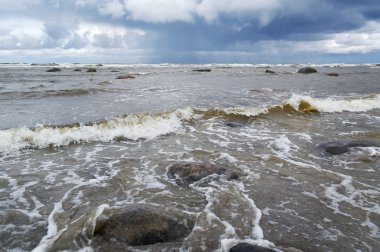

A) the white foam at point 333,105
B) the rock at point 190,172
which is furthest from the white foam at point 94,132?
the white foam at point 333,105

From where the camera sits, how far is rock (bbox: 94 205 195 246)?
451 cm

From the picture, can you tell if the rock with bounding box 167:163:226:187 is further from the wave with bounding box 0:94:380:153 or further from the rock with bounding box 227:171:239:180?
the wave with bounding box 0:94:380:153

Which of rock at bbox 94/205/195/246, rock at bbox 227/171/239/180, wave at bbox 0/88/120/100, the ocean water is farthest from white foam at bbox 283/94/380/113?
rock at bbox 94/205/195/246

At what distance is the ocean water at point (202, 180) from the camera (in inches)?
189

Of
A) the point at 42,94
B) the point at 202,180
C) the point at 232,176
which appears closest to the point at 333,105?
the point at 232,176

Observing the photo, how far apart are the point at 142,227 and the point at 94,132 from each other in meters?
6.47

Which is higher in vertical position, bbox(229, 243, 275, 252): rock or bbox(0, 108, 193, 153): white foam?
bbox(229, 243, 275, 252): rock

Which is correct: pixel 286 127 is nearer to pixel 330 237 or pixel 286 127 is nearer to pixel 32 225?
pixel 330 237

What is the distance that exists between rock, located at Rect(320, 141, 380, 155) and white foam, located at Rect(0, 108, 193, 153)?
4748mm

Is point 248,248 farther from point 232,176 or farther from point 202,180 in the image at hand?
point 232,176

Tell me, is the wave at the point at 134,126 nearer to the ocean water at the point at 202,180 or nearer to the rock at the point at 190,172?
the ocean water at the point at 202,180

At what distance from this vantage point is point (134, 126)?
37.2ft

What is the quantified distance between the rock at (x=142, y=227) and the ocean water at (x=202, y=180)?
0.41 feet

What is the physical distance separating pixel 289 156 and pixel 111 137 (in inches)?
201
